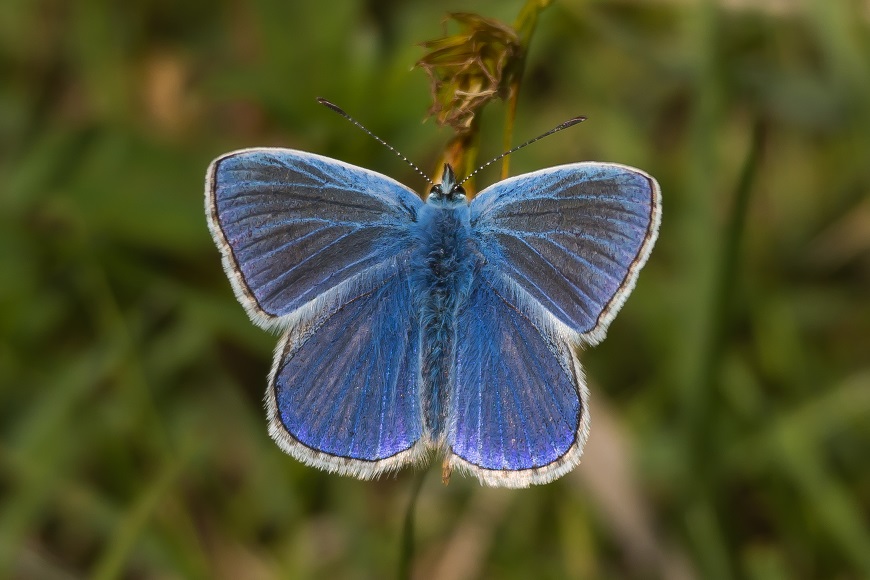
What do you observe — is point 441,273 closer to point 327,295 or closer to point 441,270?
point 441,270

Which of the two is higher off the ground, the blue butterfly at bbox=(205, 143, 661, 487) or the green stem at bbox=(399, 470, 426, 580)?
the blue butterfly at bbox=(205, 143, 661, 487)

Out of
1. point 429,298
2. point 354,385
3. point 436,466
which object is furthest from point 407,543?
point 436,466

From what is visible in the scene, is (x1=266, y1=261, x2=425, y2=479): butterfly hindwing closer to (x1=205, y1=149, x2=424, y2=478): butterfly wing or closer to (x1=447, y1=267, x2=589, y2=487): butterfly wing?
(x1=205, y1=149, x2=424, y2=478): butterfly wing

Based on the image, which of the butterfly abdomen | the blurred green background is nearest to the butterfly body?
the butterfly abdomen

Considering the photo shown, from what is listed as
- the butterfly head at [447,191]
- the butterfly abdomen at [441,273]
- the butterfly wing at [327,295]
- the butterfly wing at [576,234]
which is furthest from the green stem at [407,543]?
the butterfly head at [447,191]

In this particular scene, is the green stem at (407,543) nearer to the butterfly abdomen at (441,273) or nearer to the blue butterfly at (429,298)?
the blue butterfly at (429,298)

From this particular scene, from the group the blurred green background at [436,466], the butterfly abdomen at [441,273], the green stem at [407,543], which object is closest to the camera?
the green stem at [407,543]

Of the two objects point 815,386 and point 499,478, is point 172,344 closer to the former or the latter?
point 499,478

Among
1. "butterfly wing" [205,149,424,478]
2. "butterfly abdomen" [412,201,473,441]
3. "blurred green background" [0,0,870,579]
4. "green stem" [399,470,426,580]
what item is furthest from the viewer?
"blurred green background" [0,0,870,579]
